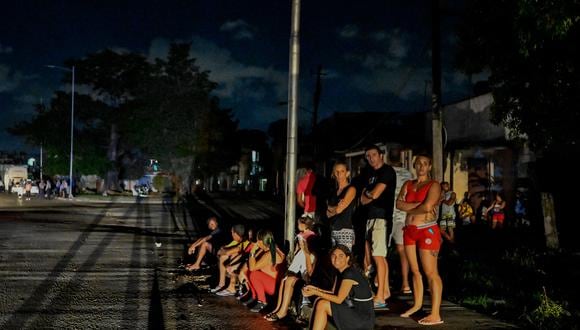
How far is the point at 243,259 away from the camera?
33.6 ft

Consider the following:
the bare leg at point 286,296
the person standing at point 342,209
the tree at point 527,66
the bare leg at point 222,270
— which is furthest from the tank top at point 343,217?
the tree at point 527,66

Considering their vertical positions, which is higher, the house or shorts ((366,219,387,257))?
the house

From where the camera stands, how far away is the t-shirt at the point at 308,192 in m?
Answer: 10.1

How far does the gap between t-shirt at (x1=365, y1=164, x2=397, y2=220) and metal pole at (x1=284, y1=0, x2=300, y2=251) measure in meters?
1.21

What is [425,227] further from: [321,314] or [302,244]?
[321,314]

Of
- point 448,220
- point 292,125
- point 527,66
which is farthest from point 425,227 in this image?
point 448,220

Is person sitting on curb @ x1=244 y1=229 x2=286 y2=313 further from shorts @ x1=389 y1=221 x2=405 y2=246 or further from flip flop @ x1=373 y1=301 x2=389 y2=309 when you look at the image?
shorts @ x1=389 y1=221 x2=405 y2=246

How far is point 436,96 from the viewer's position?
15234mm

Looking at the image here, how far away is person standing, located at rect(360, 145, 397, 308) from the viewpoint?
8641mm

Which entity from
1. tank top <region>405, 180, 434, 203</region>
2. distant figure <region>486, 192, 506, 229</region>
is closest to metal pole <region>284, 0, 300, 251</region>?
tank top <region>405, 180, 434, 203</region>

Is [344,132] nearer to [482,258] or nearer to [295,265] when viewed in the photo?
[482,258]

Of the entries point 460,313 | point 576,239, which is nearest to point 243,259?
point 460,313

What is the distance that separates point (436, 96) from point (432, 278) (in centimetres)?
832

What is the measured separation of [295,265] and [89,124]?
58986mm
